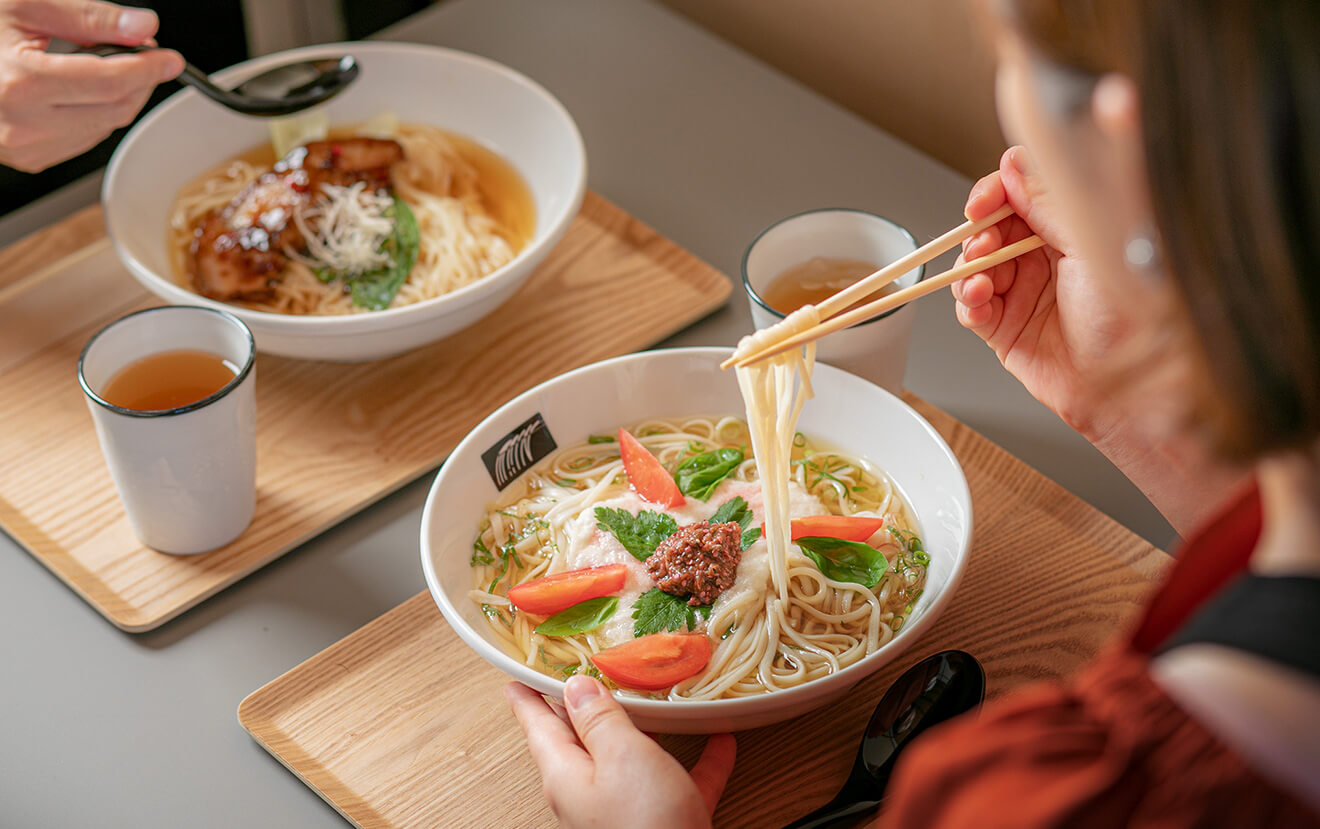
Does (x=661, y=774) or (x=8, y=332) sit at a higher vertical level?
(x=661, y=774)

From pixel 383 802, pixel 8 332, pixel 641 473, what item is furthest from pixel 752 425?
pixel 8 332

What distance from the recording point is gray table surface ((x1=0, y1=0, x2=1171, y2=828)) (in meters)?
1.38

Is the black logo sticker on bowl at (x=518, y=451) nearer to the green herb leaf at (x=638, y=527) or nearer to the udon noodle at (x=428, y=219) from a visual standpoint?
the green herb leaf at (x=638, y=527)

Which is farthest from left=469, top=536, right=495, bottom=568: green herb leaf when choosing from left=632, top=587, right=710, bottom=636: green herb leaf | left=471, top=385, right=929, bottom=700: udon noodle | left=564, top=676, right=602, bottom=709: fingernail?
left=564, top=676, right=602, bottom=709: fingernail

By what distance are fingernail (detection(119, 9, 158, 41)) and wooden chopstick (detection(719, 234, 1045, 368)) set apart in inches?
44.6

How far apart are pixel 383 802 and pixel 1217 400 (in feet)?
3.37

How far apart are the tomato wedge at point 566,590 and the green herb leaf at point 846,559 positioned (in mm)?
248

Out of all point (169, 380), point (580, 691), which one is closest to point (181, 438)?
point (169, 380)

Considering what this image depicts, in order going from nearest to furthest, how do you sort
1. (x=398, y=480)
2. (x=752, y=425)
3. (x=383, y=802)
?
(x=383, y=802) → (x=752, y=425) → (x=398, y=480)

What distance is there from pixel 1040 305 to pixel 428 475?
960mm

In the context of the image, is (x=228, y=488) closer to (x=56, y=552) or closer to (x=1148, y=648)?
(x=56, y=552)

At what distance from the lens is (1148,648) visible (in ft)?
2.78

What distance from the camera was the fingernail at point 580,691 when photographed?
3.88 feet

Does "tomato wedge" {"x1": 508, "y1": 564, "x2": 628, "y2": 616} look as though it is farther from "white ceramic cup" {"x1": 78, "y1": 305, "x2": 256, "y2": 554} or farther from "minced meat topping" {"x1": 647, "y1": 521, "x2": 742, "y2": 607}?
"white ceramic cup" {"x1": 78, "y1": 305, "x2": 256, "y2": 554}
